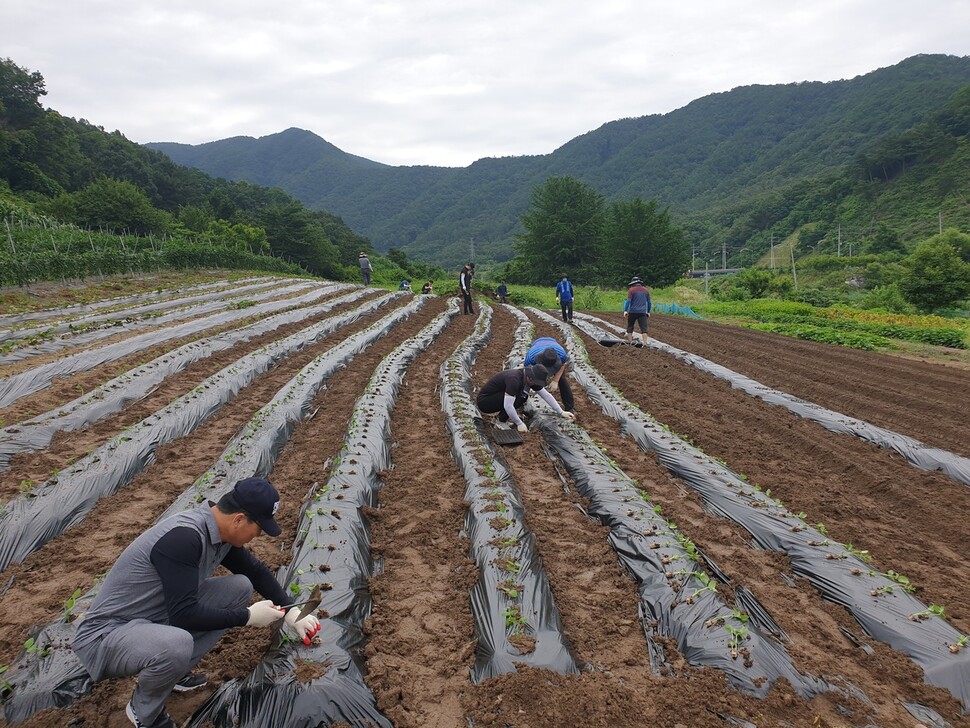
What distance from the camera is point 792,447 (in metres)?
6.34

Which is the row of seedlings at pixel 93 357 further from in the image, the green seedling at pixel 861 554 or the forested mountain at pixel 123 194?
the forested mountain at pixel 123 194

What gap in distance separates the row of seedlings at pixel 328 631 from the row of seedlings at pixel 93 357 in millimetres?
4883

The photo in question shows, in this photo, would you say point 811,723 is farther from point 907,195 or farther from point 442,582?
point 907,195

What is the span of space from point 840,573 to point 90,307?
16566 millimetres

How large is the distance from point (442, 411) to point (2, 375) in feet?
21.1

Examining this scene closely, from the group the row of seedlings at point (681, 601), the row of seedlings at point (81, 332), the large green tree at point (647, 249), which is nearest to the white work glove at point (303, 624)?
the row of seedlings at point (681, 601)

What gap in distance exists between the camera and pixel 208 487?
15.9ft

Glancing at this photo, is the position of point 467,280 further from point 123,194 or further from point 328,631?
point 123,194

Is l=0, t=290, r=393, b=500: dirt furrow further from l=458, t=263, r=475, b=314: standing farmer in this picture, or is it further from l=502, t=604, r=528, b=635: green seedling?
l=458, t=263, r=475, b=314: standing farmer

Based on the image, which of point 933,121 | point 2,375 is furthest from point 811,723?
point 933,121

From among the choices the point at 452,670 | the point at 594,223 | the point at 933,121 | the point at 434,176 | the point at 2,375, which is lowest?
the point at 452,670

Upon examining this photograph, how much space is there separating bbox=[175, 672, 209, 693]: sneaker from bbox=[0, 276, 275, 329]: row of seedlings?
11.3 meters

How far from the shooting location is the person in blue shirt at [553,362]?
6.10m

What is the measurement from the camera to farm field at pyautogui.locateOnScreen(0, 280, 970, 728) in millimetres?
2680
